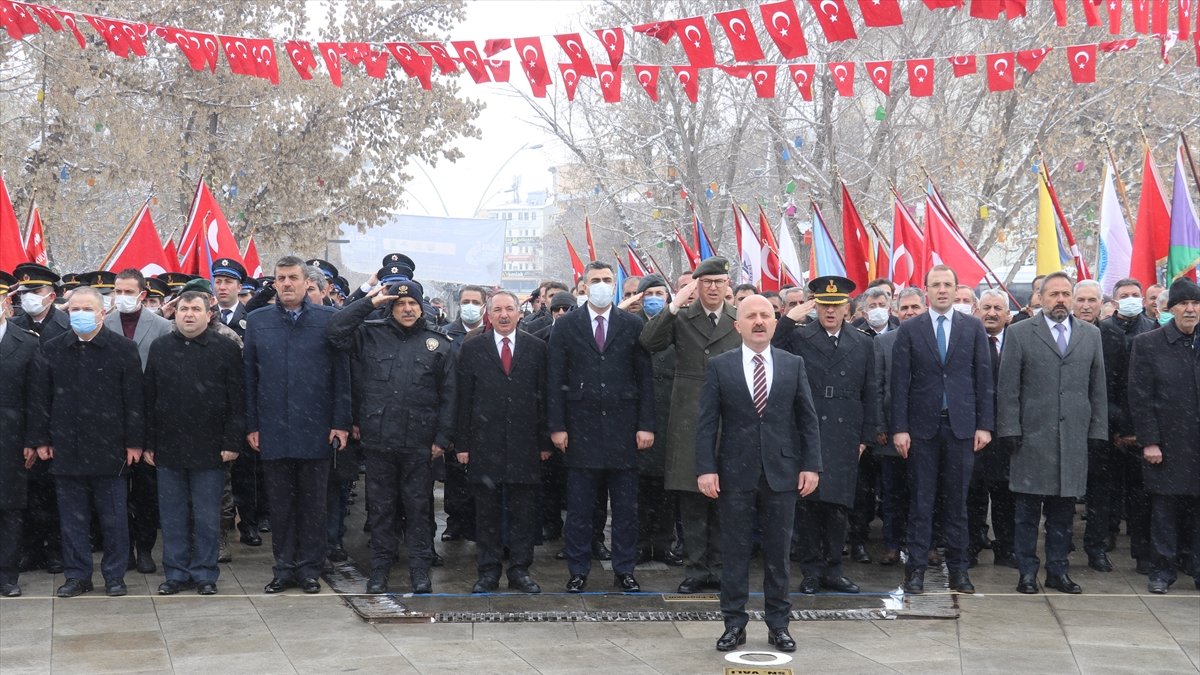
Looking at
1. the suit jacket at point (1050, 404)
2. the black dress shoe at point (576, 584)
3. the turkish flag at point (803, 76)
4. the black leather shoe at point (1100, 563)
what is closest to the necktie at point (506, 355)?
the black dress shoe at point (576, 584)

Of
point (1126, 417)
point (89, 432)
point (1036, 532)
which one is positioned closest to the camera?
point (89, 432)

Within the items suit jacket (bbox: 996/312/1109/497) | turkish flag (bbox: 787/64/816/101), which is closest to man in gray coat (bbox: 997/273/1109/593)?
suit jacket (bbox: 996/312/1109/497)

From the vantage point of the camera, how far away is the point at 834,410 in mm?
9180

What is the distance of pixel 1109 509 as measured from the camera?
1035 centimetres

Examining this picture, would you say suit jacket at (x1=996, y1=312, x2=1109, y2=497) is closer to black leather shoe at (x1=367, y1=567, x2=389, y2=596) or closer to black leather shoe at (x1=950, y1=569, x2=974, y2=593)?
black leather shoe at (x1=950, y1=569, x2=974, y2=593)

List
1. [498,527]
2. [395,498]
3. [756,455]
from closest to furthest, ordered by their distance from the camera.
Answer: [756,455], [395,498], [498,527]

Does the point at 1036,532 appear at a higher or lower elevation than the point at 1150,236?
lower

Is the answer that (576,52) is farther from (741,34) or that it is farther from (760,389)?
(760,389)

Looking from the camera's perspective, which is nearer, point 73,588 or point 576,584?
point 73,588

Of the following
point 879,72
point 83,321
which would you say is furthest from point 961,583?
point 879,72

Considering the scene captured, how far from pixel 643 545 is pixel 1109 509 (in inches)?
151

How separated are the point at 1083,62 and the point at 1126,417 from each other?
246 inches

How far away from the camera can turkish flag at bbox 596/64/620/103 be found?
50.9 ft

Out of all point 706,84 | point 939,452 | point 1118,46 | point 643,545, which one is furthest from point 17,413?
point 706,84
